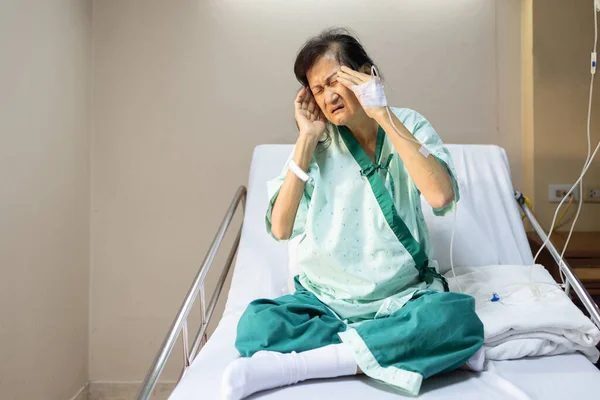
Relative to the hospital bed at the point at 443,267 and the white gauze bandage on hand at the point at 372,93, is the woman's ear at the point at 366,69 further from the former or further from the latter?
the hospital bed at the point at 443,267

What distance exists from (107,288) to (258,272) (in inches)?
39.7

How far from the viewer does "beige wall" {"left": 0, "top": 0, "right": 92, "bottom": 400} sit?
76.2 inches

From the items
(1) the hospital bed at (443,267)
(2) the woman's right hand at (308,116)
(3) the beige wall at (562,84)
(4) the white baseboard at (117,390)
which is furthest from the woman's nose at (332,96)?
(4) the white baseboard at (117,390)

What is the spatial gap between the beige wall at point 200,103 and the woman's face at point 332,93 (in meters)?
1.02

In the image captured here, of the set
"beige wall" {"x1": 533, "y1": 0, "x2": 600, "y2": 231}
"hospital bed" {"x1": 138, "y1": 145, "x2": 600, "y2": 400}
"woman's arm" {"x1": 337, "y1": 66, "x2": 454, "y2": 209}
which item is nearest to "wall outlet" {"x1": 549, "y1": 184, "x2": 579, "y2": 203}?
"beige wall" {"x1": 533, "y1": 0, "x2": 600, "y2": 231}

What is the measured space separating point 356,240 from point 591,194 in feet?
4.70

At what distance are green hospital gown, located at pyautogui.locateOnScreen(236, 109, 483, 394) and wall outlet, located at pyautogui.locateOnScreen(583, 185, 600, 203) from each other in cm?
120

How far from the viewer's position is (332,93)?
1.56 m

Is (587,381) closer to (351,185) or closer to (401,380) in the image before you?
(401,380)

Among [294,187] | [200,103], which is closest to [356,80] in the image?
[294,187]

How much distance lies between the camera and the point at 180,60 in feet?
8.58

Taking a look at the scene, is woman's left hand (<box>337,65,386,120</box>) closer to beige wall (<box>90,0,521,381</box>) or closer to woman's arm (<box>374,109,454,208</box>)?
woman's arm (<box>374,109,454,208</box>)

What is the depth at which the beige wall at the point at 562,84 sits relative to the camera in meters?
2.45

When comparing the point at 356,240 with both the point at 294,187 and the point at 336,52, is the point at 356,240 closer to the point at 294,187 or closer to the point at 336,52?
the point at 294,187
